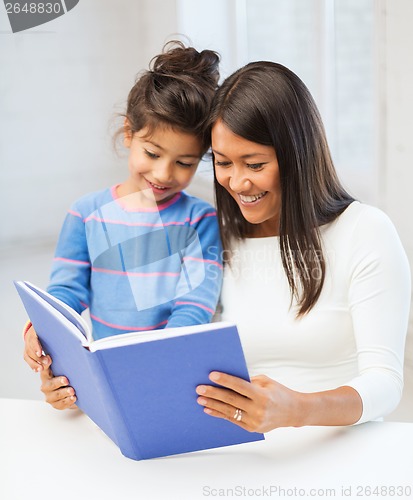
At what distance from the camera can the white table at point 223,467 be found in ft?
3.35

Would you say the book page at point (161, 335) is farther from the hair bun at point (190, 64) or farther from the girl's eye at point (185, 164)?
the hair bun at point (190, 64)

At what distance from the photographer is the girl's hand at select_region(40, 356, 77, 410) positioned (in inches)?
48.8

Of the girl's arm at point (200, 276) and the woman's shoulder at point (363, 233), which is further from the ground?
the woman's shoulder at point (363, 233)

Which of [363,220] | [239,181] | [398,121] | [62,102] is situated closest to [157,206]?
[239,181]

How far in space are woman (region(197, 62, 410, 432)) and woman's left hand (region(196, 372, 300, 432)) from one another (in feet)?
0.62

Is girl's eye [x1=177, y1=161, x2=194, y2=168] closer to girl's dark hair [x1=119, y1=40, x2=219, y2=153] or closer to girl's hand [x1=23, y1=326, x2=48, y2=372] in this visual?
girl's dark hair [x1=119, y1=40, x2=219, y2=153]

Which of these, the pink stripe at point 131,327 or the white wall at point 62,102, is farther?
the white wall at point 62,102

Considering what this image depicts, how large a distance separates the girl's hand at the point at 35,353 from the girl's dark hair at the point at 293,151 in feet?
1.57

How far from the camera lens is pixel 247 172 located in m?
1.42

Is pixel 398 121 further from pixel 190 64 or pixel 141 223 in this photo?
pixel 141 223

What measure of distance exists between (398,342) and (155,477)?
0.50 meters

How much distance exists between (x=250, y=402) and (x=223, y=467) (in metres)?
0.11

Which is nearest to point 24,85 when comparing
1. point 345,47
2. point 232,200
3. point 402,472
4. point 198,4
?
point 198,4

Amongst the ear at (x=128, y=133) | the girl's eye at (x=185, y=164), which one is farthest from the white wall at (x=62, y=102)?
the girl's eye at (x=185, y=164)
